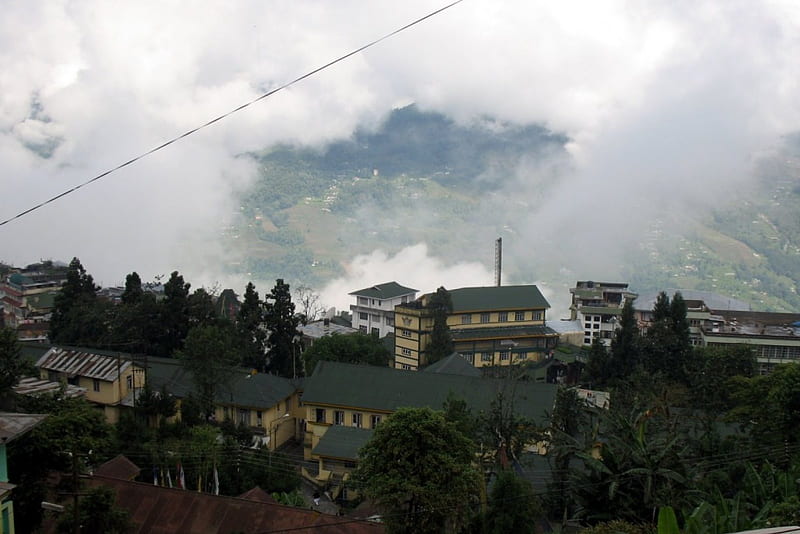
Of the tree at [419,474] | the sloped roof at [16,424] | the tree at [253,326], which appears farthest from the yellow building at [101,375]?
the sloped roof at [16,424]

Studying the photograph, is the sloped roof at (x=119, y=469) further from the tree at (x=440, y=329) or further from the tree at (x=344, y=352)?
the tree at (x=440, y=329)

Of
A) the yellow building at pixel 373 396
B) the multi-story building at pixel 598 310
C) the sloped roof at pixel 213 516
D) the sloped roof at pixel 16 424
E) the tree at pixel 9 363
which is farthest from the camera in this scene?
the multi-story building at pixel 598 310

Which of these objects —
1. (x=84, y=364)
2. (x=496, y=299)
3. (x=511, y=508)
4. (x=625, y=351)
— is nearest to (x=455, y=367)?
(x=625, y=351)

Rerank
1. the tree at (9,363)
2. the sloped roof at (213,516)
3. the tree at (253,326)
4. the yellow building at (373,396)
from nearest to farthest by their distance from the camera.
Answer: the sloped roof at (213,516)
the tree at (9,363)
the yellow building at (373,396)
the tree at (253,326)

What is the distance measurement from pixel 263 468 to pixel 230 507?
381 centimetres

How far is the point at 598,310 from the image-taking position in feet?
93.1

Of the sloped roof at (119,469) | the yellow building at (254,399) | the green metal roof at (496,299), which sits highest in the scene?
the green metal roof at (496,299)

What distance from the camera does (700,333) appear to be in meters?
24.1

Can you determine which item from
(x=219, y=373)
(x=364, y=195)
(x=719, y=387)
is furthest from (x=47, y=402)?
(x=364, y=195)

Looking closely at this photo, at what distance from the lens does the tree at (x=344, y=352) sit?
1888cm

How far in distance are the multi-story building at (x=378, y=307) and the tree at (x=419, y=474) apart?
72.8 feet

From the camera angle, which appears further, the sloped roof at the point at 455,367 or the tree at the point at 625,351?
the tree at the point at 625,351

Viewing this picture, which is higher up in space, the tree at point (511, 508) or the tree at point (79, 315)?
the tree at point (79, 315)

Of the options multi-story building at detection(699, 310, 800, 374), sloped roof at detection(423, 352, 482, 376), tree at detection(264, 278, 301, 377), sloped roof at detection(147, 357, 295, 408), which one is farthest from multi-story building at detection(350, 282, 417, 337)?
sloped roof at detection(147, 357, 295, 408)
